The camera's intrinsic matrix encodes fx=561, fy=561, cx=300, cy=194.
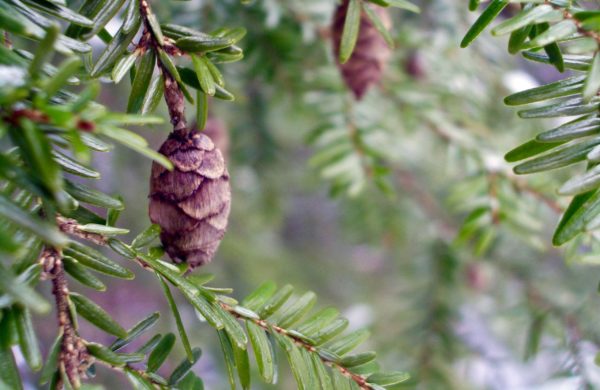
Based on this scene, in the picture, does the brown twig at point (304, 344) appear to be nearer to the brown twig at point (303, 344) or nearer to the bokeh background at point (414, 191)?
the brown twig at point (303, 344)

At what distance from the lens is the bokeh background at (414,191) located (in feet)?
2.67

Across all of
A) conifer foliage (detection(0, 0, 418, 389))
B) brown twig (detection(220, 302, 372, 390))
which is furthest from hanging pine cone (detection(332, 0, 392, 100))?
brown twig (detection(220, 302, 372, 390))

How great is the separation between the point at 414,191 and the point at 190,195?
911mm

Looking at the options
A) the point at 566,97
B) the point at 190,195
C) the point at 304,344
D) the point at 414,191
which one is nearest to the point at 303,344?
the point at 304,344

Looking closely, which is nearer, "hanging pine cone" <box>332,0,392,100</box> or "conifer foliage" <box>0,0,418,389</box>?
"conifer foliage" <box>0,0,418,389</box>

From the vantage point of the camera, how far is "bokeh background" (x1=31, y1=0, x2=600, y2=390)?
814 mm

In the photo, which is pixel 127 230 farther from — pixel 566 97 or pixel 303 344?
pixel 566 97

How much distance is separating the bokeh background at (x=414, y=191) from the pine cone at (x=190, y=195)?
286 millimetres

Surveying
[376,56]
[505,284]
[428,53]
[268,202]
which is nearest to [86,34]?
[376,56]

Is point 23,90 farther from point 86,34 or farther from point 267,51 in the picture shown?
point 267,51

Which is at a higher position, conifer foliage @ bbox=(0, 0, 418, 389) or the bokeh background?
the bokeh background

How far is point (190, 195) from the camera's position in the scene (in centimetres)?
40

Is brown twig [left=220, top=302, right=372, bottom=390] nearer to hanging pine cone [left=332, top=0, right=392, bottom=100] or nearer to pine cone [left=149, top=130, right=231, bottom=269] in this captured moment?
pine cone [left=149, top=130, right=231, bottom=269]

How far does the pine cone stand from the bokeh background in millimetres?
286
